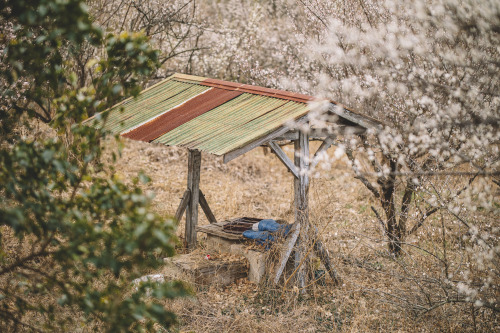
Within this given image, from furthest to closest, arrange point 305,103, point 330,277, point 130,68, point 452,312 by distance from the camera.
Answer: point 330,277 → point 305,103 → point 452,312 → point 130,68

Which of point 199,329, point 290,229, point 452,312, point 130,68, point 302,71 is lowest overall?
point 199,329

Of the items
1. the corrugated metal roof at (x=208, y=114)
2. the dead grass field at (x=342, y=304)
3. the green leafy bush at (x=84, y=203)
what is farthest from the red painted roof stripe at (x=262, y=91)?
the green leafy bush at (x=84, y=203)

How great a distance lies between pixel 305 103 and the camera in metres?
6.41

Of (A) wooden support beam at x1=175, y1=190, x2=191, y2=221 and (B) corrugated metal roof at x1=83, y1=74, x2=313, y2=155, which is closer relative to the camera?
(B) corrugated metal roof at x1=83, y1=74, x2=313, y2=155

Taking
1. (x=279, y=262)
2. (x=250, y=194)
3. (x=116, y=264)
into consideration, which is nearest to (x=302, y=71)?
(x=250, y=194)

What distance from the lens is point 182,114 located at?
23.4 ft

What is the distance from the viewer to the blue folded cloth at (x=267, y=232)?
6.78m

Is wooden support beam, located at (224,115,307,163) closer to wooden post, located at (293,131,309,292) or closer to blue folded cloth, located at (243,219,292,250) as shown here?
wooden post, located at (293,131,309,292)

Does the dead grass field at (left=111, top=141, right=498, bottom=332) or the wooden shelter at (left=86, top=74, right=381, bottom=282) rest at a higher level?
the wooden shelter at (left=86, top=74, right=381, bottom=282)

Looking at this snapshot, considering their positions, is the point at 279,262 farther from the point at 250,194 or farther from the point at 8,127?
the point at 250,194

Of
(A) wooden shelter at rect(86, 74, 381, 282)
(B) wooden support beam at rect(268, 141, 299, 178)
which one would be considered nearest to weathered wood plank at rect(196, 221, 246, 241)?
(A) wooden shelter at rect(86, 74, 381, 282)

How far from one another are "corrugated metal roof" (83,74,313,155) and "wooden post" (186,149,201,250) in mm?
1020

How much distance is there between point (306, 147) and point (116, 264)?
14.7 feet

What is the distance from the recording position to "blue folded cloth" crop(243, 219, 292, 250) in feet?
22.2
